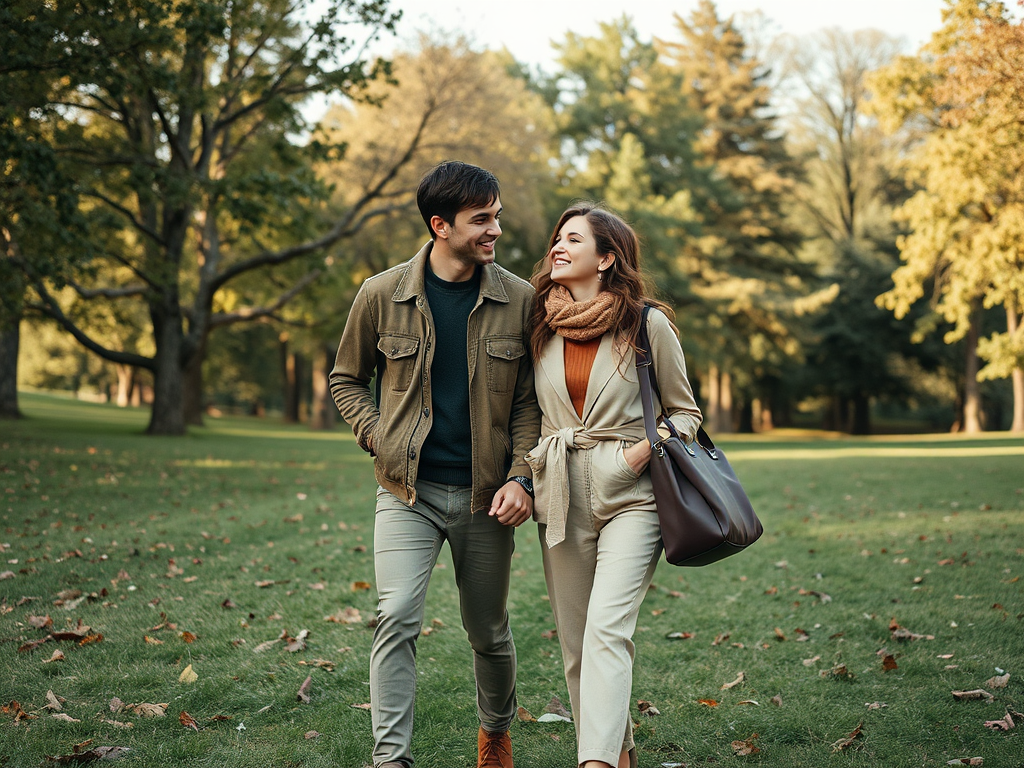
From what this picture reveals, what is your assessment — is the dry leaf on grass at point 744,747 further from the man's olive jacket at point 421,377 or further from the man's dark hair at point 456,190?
the man's dark hair at point 456,190

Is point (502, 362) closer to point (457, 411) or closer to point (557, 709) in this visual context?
point (457, 411)

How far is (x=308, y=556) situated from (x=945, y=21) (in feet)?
47.4

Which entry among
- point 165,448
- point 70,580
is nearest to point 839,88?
point 165,448

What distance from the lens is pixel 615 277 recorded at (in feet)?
11.8

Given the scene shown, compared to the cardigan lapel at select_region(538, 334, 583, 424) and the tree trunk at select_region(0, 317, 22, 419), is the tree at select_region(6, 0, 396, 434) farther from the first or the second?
the cardigan lapel at select_region(538, 334, 583, 424)

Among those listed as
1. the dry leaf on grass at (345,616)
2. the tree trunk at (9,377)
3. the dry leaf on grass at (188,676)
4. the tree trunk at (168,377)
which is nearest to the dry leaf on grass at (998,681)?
the dry leaf on grass at (345,616)

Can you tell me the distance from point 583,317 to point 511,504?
0.81m

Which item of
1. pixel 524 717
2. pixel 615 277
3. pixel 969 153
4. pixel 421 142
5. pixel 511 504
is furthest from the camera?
pixel 421 142

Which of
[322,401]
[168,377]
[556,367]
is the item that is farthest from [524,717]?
[322,401]

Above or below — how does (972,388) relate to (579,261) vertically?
above

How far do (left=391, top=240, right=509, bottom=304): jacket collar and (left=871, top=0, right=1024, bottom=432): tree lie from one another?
11.1 metres

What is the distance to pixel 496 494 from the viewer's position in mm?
3438

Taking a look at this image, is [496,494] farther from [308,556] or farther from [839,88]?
[839,88]

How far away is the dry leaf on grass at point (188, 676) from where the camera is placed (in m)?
4.63
